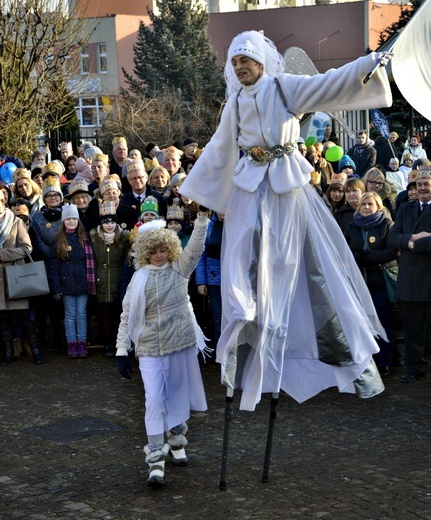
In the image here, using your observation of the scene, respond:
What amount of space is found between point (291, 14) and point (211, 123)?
17.8m

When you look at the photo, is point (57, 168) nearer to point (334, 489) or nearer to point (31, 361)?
point (31, 361)

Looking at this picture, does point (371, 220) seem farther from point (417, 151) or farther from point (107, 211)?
point (417, 151)

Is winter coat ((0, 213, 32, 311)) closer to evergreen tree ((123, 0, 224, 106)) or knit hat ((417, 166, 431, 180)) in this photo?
knit hat ((417, 166, 431, 180))

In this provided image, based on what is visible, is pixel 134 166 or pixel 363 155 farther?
pixel 363 155

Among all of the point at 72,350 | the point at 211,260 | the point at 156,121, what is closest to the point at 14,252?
the point at 72,350

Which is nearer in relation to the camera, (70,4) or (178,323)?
(178,323)

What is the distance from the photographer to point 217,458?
6.93 meters

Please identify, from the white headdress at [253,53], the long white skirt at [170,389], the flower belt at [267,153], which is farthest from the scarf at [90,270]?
the flower belt at [267,153]

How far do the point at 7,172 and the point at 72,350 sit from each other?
453cm

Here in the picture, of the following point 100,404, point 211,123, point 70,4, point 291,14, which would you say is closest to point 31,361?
point 100,404

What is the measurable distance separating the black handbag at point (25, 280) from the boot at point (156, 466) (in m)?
4.37

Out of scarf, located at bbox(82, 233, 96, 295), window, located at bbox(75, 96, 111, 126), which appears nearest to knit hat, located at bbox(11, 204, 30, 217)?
scarf, located at bbox(82, 233, 96, 295)

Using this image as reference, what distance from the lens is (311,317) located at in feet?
20.3

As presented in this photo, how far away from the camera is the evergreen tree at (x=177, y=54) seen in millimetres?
46625
